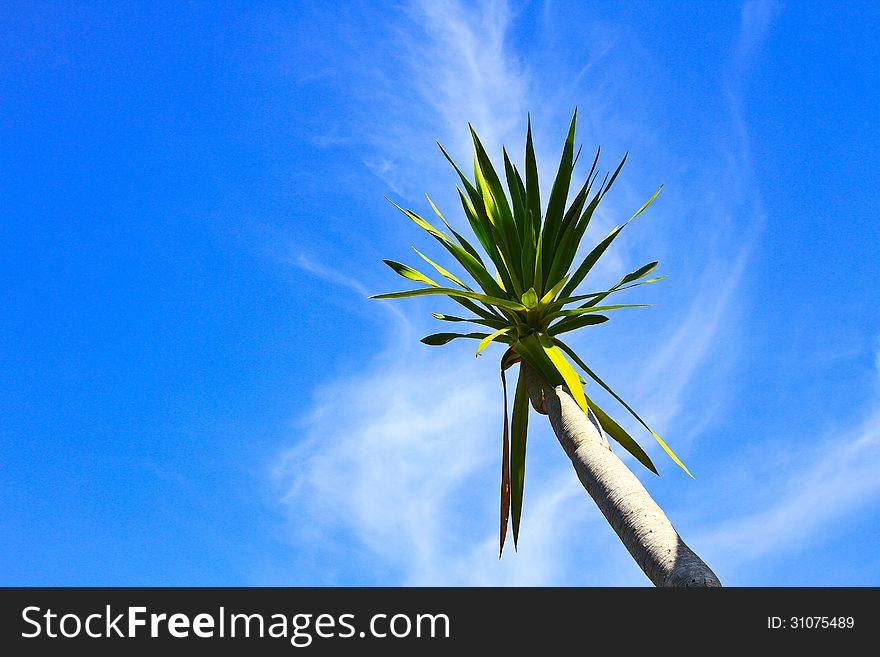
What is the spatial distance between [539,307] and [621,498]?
1.47 metres

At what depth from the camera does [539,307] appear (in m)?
4.16

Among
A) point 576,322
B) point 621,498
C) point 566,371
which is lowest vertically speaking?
A: point 621,498

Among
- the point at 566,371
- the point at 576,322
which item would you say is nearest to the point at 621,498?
the point at 566,371

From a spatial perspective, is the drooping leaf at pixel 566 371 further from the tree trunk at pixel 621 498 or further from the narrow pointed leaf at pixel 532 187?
the narrow pointed leaf at pixel 532 187

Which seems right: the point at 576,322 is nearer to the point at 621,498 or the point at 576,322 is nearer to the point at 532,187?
the point at 532,187

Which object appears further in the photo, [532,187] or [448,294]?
[532,187]

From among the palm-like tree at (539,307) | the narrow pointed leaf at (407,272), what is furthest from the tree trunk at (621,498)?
the narrow pointed leaf at (407,272)

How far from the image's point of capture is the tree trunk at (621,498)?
101 inches

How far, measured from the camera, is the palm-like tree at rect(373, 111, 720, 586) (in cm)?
337
